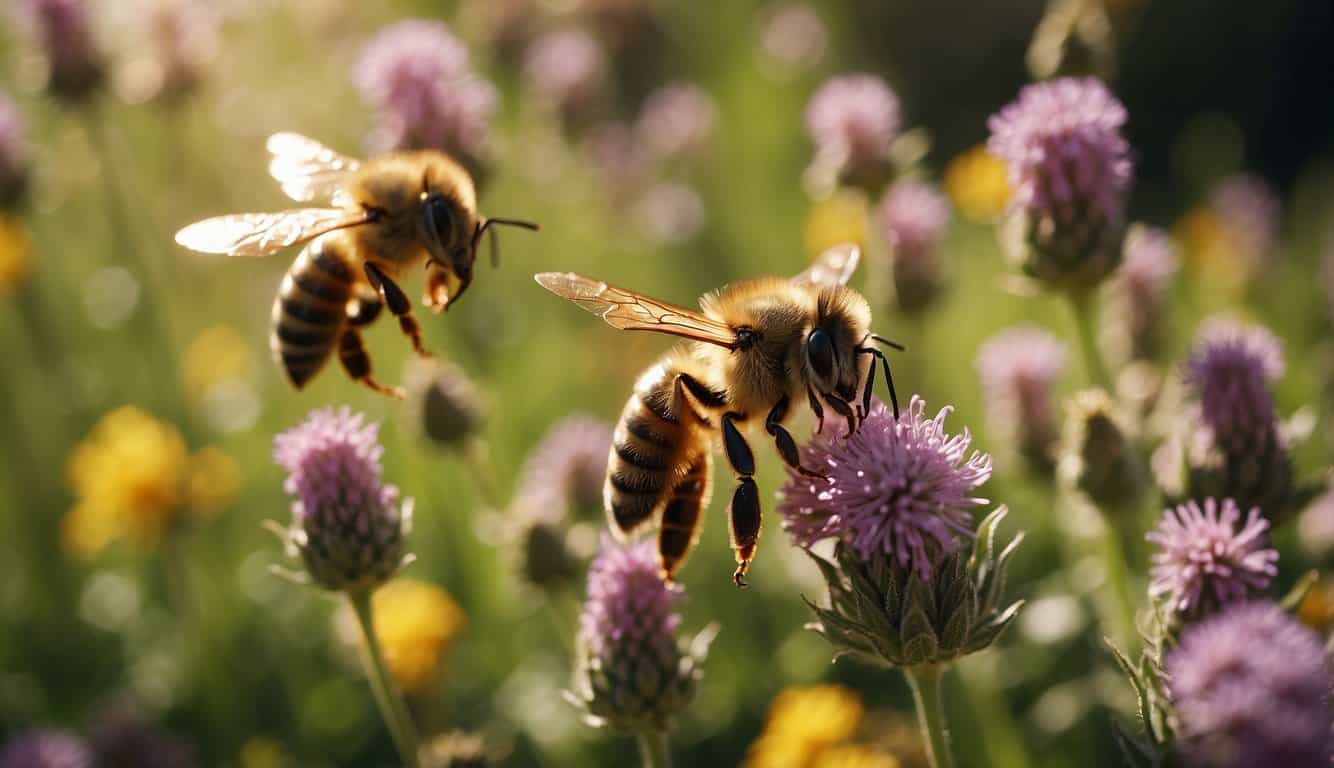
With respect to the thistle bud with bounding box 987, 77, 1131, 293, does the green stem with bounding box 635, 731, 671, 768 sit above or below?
below

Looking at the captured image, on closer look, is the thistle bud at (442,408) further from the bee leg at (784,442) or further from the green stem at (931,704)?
the green stem at (931,704)

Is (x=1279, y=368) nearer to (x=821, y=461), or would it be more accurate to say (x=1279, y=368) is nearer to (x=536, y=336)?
(x=821, y=461)

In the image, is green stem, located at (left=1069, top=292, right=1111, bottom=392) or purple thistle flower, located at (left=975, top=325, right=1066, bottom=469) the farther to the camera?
purple thistle flower, located at (left=975, top=325, right=1066, bottom=469)

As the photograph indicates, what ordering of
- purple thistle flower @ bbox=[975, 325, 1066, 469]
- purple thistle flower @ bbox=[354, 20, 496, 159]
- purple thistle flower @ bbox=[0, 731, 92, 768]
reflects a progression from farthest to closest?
purple thistle flower @ bbox=[354, 20, 496, 159] → purple thistle flower @ bbox=[975, 325, 1066, 469] → purple thistle flower @ bbox=[0, 731, 92, 768]

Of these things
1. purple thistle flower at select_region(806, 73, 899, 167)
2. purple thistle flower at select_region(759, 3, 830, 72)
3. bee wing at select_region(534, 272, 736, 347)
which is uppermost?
purple thistle flower at select_region(759, 3, 830, 72)

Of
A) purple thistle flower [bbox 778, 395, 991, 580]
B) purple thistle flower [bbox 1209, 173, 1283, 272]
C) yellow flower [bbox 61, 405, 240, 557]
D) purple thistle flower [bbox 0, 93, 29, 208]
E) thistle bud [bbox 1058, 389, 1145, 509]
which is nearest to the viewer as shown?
purple thistle flower [bbox 778, 395, 991, 580]

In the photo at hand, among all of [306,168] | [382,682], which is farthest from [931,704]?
[306,168]

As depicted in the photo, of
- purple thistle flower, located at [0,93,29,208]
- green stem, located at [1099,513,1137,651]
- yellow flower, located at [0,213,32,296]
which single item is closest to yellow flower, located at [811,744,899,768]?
green stem, located at [1099,513,1137,651]

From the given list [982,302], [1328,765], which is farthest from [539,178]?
[1328,765]

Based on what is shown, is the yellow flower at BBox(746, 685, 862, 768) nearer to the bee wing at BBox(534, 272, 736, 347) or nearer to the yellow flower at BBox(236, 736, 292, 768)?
the bee wing at BBox(534, 272, 736, 347)
